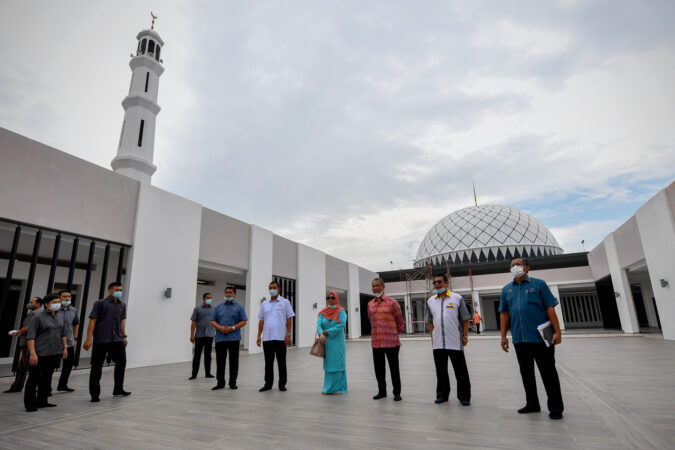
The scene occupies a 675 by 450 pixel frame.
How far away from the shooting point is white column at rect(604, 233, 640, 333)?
15047 millimetres

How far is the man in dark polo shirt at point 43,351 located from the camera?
3719 mm

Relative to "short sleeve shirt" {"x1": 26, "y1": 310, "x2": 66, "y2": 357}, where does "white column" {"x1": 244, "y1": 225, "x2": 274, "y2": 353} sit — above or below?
above

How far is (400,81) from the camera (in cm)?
1026

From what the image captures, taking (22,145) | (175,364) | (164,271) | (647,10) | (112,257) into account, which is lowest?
(175,364)

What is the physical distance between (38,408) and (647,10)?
44.2 ft

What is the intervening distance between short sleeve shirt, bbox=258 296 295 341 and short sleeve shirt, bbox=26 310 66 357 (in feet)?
7.90

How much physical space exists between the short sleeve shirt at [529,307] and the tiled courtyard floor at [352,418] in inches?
29.1

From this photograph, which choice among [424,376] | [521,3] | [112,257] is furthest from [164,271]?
[521,3]

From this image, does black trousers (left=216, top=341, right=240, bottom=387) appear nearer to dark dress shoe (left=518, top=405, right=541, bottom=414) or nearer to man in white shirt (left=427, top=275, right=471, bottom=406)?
man in white shirt (left=427, top=275, right=471, bottom=406)

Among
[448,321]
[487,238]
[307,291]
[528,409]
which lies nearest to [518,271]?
[448,321]

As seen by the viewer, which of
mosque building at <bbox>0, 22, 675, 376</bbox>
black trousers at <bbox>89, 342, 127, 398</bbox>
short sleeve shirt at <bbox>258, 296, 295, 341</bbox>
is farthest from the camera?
mosque building at <bbox>0, 22, 675, 376</bbox>

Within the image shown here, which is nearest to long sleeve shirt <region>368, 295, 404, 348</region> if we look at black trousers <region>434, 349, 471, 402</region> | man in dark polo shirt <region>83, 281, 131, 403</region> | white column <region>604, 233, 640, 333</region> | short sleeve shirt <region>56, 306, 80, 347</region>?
black trousers <region>434, 349, 471, 402</region>

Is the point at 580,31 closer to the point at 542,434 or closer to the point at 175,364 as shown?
the point at 542,434

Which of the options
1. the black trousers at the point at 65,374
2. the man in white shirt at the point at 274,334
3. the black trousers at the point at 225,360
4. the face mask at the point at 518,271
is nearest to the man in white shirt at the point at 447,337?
the face mask at the point at 518,271
